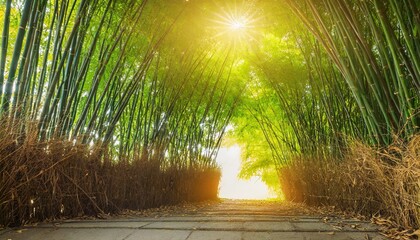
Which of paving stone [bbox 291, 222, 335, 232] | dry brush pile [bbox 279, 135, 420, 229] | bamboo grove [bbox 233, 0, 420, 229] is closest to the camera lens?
dry brush pile [bbox 279, 135, 420, 229]

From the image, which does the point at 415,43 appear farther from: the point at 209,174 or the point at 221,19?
the point at 209,174

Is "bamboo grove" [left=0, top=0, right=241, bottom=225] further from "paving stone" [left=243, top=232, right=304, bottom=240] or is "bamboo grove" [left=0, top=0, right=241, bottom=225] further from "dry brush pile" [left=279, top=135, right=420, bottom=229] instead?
"dry brush pile" [left=279, top=135, right=420, bottom=229]

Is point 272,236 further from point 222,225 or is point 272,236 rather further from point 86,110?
point 86,110

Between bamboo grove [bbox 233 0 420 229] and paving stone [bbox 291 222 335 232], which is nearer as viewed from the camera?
bamboo grove [bbox 233 0 420 229]

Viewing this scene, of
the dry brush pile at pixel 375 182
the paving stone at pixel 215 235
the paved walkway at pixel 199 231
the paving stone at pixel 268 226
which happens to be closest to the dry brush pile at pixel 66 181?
the paved walkway at pixel 199 231

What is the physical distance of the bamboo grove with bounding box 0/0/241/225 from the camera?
2.11 m

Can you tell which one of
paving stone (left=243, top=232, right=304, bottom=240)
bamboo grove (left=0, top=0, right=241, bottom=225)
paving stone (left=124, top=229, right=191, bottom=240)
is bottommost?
paving stone (left=243, top=232, right=304, bottom=240)

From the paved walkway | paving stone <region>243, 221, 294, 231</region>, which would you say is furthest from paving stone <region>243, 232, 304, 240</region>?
paving stone <region>243, 221, 294, 231</region>

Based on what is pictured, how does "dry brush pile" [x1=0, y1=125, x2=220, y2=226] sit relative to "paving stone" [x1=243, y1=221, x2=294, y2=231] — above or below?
above

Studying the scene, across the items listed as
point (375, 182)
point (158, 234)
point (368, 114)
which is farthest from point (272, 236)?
point (368, 114)

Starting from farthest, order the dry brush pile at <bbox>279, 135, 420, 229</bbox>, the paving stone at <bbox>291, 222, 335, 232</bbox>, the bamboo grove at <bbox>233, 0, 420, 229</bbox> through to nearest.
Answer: the paving stone at <bbox>291, 222, 335, 232</bbox> → the bamboo grove at <bbox>233, 0, 420, 229</bbox> → the dry brush pile at <bbox>279, 135, 420, 229</bbox>

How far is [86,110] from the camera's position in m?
2.98

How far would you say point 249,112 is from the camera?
850 centimetres

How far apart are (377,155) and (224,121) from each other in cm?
566
